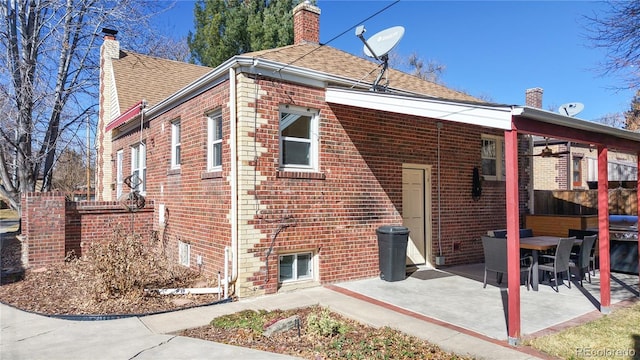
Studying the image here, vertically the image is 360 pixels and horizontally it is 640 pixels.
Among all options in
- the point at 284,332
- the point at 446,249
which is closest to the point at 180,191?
the point at 284,332

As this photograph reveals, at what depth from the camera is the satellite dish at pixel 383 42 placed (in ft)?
25.8

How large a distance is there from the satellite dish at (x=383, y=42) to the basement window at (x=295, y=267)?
13.6 ft

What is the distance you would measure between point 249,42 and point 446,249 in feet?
59.4

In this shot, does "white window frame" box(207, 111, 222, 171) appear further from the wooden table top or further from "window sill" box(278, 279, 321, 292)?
the wooden table top

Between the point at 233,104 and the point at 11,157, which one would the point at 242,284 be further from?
the point at 11,157

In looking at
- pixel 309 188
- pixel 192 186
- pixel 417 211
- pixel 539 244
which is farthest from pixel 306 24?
pixel 539 244

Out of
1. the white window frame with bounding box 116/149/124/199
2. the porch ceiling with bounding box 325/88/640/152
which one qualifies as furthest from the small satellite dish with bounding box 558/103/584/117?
the white window frame with bounding box 116/149/124/199

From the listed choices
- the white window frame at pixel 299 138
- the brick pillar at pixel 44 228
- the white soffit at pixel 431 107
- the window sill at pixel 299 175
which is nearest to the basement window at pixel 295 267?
the window sill at pixel 299 175

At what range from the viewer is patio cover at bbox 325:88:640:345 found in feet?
16.0

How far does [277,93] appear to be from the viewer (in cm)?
756

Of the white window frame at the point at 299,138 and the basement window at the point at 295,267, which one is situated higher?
the white window frame at the point at 299,138

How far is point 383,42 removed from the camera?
8.16 meters

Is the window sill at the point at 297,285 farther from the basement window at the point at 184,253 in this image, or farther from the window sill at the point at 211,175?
the basement window at the point at 184,253

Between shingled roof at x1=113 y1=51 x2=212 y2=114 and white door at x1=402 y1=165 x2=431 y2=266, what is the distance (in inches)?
365
